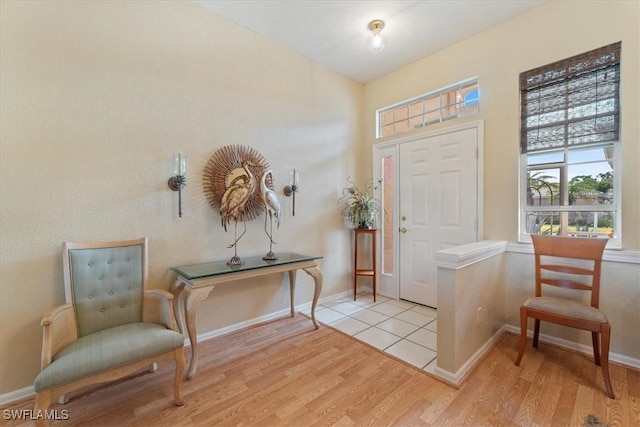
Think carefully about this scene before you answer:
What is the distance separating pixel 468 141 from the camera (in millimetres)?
2873

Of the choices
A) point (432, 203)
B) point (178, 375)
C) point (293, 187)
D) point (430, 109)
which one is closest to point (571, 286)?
point (432, 203)

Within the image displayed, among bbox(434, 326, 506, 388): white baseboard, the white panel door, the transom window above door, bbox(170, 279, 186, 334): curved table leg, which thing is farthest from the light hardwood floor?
the transom window above door

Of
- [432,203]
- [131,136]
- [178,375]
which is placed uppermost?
[131,136]

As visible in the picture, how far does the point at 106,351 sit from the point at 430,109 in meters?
3.69

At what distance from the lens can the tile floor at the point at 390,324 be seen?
7.38 feet

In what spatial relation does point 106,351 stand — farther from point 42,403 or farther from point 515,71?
point 515,71

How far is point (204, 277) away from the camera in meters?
2.03

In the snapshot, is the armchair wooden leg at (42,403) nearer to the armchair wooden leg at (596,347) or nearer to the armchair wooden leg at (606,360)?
the armchair wooden leg at (606,360)

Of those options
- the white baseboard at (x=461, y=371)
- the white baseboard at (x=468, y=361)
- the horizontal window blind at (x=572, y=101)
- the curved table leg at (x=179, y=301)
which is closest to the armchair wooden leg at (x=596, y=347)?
the white baseboard at (x=468, y=361)

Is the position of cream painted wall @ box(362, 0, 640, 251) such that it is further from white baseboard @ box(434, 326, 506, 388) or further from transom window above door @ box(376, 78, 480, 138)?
white baseboard @ box(434, 326, 506, 388)

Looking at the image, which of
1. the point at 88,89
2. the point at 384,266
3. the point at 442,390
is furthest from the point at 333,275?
the point at 88,89

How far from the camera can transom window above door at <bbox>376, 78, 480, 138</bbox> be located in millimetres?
2939

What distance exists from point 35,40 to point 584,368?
4500 mm

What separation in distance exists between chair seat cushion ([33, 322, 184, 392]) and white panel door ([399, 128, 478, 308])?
252 centimetres
